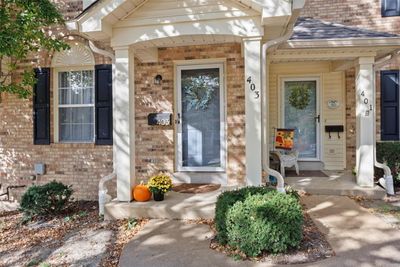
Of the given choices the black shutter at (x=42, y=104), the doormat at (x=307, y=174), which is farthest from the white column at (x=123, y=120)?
the doormat at (x=307, y=174)

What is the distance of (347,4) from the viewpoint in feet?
24.3

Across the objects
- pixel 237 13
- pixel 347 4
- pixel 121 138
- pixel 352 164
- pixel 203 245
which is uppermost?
pixel 347 4

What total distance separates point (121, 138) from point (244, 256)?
2593 millimetres

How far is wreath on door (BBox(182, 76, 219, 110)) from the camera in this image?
6129 millimetres

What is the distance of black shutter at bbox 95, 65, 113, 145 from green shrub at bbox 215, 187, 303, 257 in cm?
361

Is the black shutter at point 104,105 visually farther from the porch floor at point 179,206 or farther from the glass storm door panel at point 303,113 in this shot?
the glass storm door panel at point 303,113

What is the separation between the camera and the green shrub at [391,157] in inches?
244

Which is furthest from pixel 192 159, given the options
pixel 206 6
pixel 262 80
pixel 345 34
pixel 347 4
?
pixel 347 4

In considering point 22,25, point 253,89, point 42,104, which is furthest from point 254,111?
point 42,104

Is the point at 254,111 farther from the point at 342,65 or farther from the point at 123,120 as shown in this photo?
the point at 342,65

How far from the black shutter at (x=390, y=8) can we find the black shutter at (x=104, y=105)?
20.3ft

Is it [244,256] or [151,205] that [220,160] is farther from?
[244,256]

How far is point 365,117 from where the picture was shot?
5.68 m

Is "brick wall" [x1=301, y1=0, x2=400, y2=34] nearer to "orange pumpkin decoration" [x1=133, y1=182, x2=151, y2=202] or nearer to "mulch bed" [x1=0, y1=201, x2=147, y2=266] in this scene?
"orange pumpkin decoration" [x1=133, y1=182, x2=151, y2=202]
